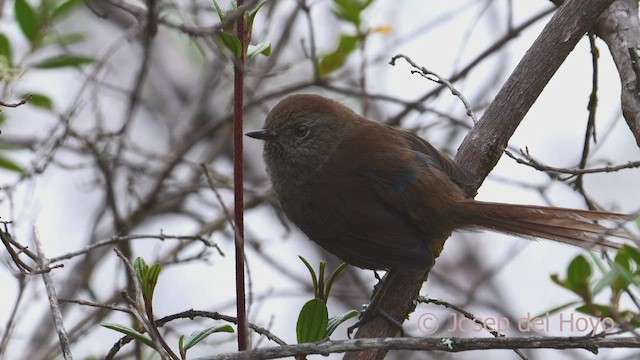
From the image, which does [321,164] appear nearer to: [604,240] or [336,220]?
[336,220]

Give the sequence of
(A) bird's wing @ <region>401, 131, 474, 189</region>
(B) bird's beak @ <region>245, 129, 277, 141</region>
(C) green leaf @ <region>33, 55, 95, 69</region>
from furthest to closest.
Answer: (C) green leaf @ <region>33, 55, 95, 69</region>, (B) bird's beak @ <region>245, 129, 277, 141</region>, (A) bird's wing @ <region>401, 131, 474, 189</region>

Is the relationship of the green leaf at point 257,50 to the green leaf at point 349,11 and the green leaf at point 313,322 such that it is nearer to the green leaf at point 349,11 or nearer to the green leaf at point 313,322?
the green leaf at point 313,322

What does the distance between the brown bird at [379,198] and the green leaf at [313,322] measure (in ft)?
2.51

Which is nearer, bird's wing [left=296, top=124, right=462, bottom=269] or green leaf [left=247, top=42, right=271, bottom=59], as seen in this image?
green leaf [left=247, top=42, right=271, bottom=59]

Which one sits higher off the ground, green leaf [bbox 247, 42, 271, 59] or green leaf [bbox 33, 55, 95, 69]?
green leaf [bbox 33, 55, 95, 69]

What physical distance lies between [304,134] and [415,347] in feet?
6.40

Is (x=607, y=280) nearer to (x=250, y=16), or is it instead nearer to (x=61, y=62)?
(x=250, y=16)

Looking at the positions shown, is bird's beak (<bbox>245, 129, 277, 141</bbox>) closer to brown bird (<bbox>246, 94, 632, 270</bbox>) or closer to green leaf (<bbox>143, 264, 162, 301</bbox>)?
brown bird (<bbox>246, 94, 632, 270</bbox>)

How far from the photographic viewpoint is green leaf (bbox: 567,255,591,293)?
3090 millimetres

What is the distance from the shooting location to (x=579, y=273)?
3.11m

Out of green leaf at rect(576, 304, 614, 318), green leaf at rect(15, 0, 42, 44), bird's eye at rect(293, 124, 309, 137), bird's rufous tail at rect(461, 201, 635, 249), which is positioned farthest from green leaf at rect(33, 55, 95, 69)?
green leaf at rect(576, 304, 614, 318)

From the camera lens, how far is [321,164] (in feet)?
13.0

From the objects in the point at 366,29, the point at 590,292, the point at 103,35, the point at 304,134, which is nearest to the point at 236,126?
the point at 590,292

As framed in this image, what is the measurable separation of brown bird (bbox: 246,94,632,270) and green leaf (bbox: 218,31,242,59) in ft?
4.77
